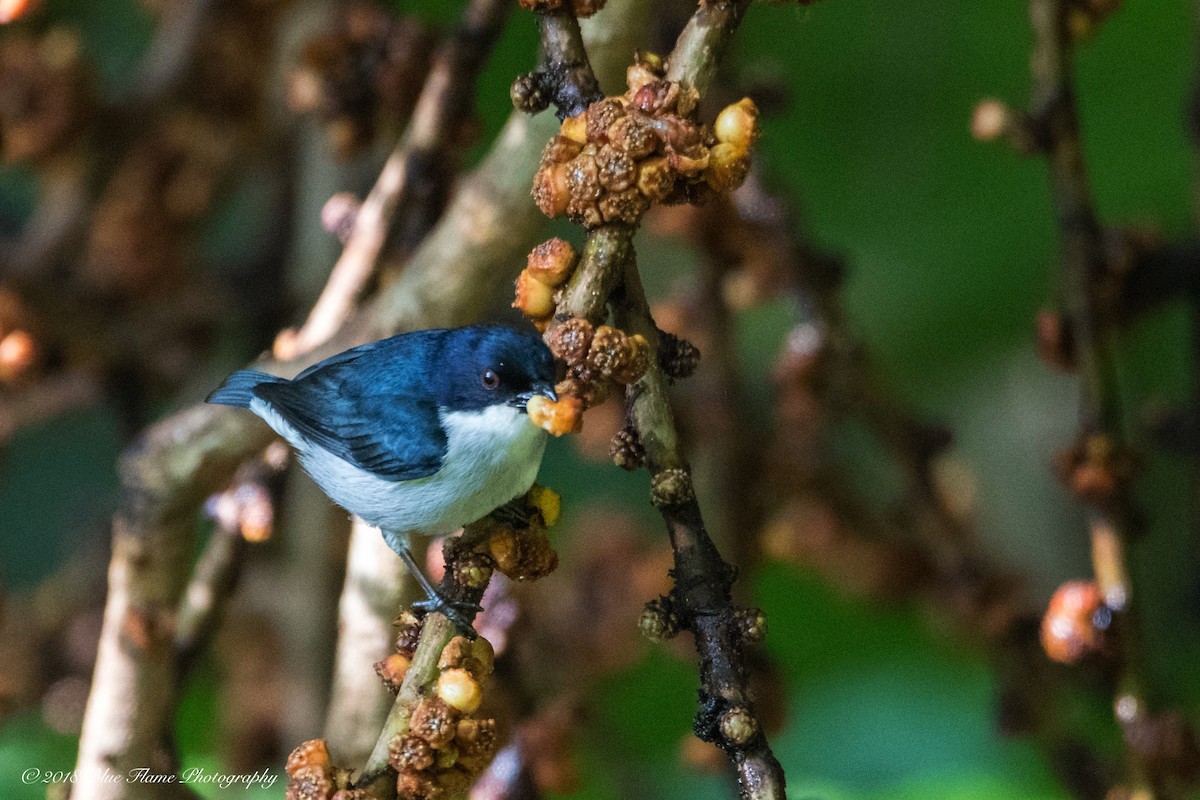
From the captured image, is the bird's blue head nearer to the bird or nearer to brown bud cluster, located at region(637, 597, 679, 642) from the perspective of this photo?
the bird

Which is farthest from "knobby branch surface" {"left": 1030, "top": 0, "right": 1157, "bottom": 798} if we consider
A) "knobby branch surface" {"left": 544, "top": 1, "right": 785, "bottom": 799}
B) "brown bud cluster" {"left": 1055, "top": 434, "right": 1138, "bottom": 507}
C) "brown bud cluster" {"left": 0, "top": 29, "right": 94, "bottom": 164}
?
"brown bud cluster" {"left": 0, "top": 29, "right": 94, "bottom": 164}

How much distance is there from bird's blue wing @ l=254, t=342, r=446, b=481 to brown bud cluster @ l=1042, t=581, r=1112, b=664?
59 cm

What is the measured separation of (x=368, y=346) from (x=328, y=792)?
0.46 metres

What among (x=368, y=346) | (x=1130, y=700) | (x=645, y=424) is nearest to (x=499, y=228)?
(x=368, y=346)

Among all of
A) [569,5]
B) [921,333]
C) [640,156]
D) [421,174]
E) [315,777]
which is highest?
[921,333]

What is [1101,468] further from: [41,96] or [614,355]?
[41,96]

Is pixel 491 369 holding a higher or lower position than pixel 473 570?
higher

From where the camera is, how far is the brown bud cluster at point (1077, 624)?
1021mm

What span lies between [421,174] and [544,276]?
0.53 metres

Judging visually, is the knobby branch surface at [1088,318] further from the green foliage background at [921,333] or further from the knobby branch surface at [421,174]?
the green foliage background at [921,333]

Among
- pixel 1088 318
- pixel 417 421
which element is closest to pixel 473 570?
pixel 417 421

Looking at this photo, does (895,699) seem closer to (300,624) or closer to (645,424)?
(300,624)

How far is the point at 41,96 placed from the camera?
1586 millimetres

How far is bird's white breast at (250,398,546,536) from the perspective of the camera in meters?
0.88
